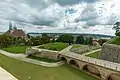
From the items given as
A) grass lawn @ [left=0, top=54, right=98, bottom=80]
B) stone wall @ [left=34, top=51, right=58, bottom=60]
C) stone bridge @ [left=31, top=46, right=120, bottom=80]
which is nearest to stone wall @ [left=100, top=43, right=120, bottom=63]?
stone bridge @ [left=31, top=46, right=120, bottom=80]

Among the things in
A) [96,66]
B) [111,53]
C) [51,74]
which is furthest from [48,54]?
[96,66]

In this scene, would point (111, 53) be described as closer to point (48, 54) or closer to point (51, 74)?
point (51, 74)

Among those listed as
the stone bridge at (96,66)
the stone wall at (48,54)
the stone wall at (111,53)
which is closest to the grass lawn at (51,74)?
the stone bridge at (96,66)

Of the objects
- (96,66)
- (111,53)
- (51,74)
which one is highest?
(111,53)

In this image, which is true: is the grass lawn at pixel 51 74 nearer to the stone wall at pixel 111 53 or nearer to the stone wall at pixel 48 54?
the stone wall at pixel 111 53

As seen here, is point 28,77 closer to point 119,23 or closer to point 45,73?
point 45,73
